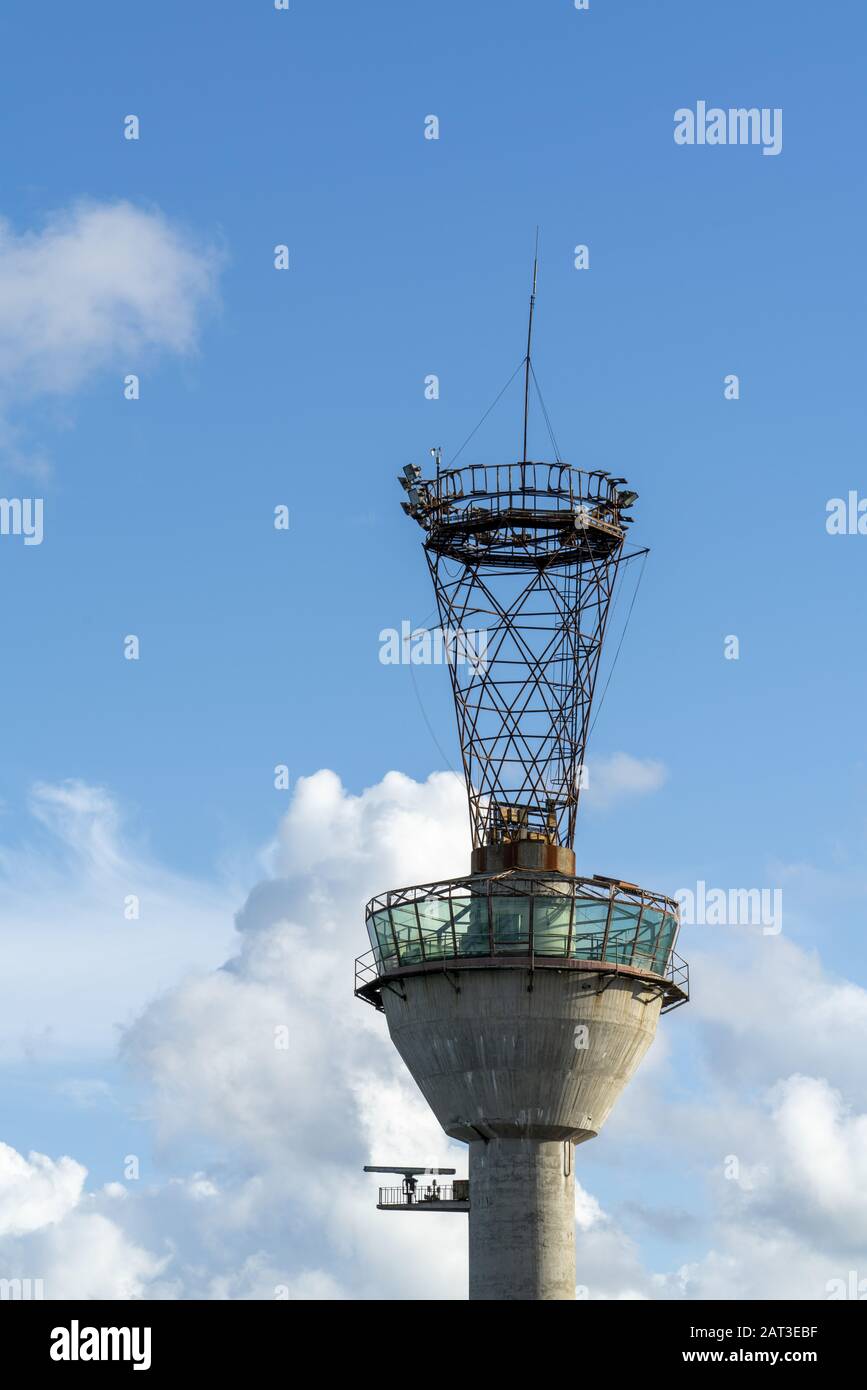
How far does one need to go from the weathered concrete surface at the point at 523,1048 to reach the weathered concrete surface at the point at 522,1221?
2.58 feet

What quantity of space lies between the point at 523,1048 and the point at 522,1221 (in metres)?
5.82

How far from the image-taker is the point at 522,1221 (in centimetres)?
7581

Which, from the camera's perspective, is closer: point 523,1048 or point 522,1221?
point 522,1221

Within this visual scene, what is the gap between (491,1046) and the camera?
251ft

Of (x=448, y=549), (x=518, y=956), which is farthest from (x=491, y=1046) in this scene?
(x=448, y=549)

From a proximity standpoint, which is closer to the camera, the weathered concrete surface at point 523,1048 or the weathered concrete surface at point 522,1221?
the weathered concrete surface at point 522,1221

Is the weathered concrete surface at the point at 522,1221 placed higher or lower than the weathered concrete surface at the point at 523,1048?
lower

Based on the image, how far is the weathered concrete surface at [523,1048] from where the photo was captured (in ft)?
250

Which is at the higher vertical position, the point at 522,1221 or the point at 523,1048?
the point at 523,1048

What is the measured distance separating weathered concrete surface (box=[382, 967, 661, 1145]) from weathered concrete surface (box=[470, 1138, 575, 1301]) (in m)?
0.79

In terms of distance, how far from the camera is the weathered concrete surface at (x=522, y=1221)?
75.2 m
